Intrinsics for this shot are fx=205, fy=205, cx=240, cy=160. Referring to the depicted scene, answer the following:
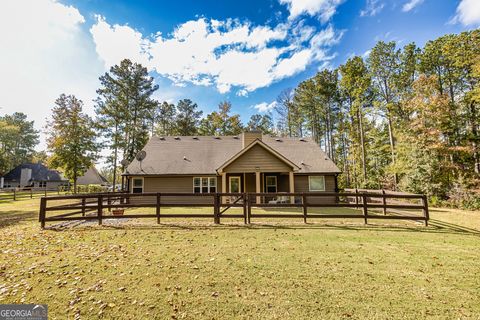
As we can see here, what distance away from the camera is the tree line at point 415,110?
1641 cm

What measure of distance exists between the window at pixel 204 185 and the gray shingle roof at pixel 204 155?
0.66m

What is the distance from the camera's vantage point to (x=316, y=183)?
16516mm

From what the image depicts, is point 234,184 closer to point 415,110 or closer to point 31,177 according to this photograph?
point 415,110

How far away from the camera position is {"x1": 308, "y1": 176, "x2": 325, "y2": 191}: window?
53.8 feet

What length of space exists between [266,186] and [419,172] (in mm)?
12620

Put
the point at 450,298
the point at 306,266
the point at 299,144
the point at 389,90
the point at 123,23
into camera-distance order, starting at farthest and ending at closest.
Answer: the point at 389,90 < the point at 299,144 < the point at 123,23 < the point at 306,266 < the point at 450,298

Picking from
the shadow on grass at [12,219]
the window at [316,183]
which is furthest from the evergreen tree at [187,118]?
the shadow on grass at [12,219]

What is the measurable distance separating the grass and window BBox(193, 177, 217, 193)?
30.4ft

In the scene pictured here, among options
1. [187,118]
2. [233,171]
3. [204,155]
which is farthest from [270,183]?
[187,118]

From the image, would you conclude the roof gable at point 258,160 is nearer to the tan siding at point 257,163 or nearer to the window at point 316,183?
the tan siding at point 257,163

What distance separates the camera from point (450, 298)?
11.1 ft

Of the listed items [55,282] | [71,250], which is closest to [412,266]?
[55,282]

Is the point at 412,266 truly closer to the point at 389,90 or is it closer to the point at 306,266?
the point at 306,266

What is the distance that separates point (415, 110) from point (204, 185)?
20488mm
